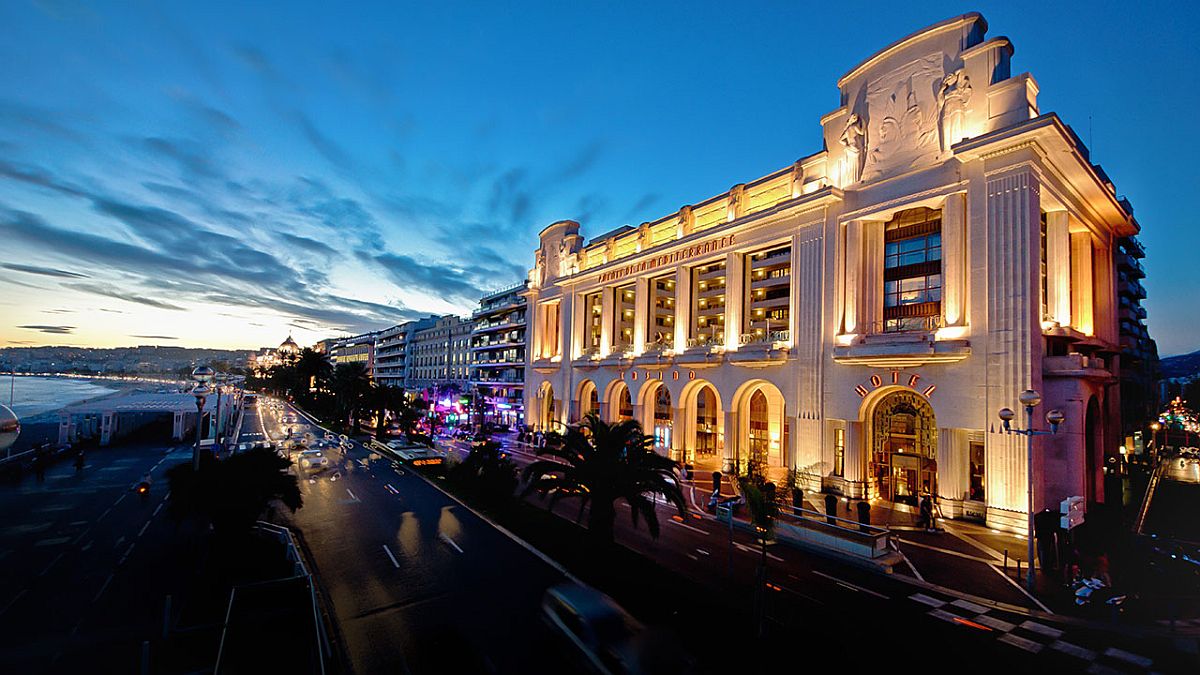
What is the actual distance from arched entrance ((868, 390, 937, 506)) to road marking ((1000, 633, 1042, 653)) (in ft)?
51.2

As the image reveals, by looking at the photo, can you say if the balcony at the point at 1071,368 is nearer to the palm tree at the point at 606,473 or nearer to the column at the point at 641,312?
the palm tree at the point at 606,473

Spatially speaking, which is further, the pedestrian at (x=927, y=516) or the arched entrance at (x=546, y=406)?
the arched entrance at (x=546, y=406)

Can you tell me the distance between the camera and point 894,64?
96.6 ft

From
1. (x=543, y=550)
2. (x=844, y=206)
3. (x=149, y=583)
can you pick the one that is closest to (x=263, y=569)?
(x=149, y=583)

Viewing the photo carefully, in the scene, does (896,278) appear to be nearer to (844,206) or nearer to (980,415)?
(844,206)

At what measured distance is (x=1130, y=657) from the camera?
12.0 metres

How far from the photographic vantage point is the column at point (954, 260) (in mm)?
25969

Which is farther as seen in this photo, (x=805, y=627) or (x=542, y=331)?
(x=542, y=331)

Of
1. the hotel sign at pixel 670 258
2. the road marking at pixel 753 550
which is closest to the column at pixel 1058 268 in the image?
the hotel sign at pixel 670 258

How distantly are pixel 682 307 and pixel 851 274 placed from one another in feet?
47.3

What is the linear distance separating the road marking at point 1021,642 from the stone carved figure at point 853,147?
2513cm

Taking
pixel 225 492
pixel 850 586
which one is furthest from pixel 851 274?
pixel 225 492

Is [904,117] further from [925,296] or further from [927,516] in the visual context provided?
[927,516]

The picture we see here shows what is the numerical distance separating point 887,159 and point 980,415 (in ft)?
49.0
